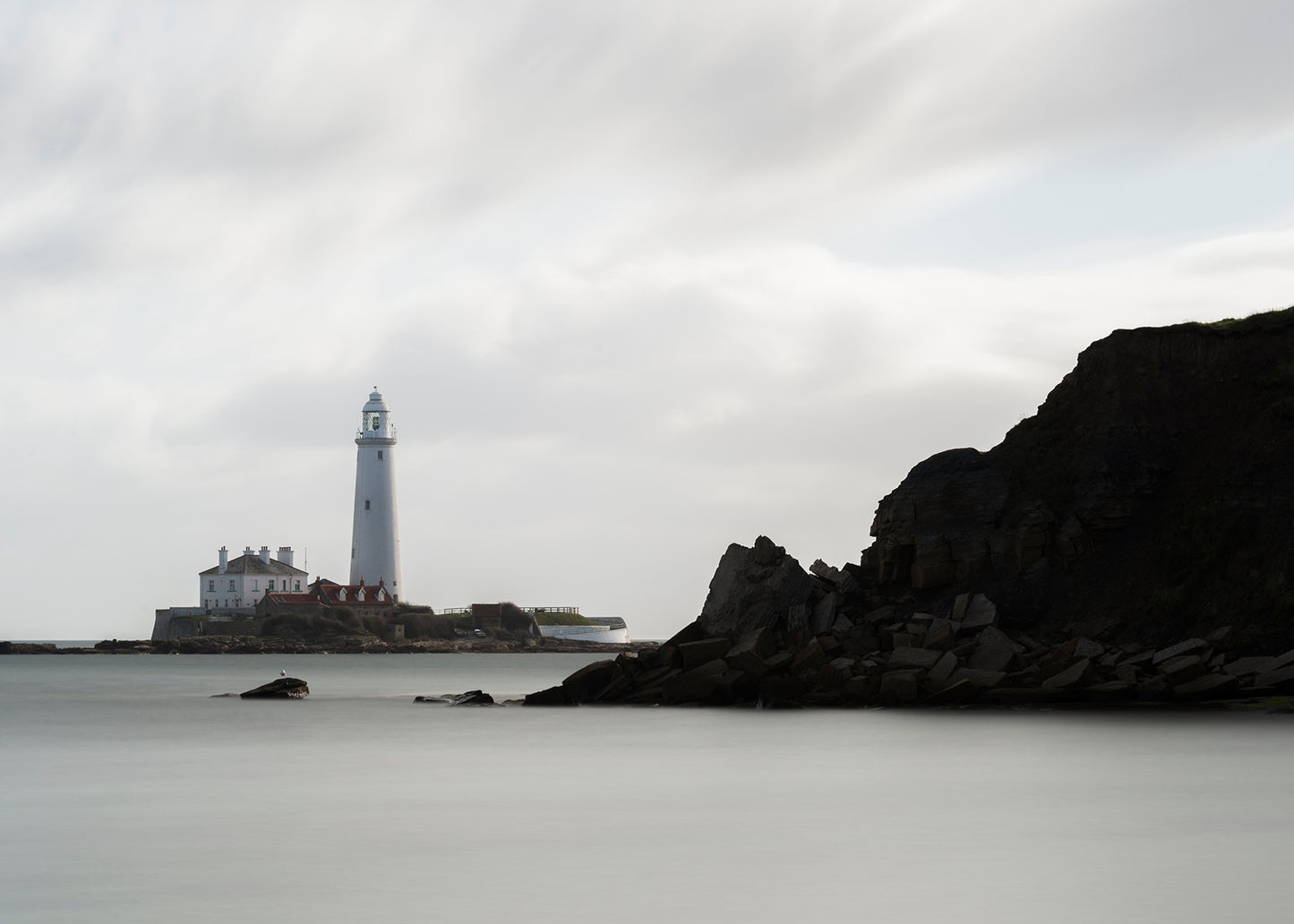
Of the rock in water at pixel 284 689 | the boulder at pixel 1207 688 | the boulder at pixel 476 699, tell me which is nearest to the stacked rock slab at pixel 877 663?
the boulder at pixel 1207 688

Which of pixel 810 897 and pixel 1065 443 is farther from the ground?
pixel 1065 443

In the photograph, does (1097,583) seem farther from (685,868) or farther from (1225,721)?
(685,868)

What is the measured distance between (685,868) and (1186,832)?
5.77 meters

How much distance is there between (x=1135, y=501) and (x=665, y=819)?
75.0 ft

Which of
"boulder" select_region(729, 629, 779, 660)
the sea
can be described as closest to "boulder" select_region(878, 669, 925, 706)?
the sea

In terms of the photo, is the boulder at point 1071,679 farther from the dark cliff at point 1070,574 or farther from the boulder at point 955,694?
the boulder at point 955,694

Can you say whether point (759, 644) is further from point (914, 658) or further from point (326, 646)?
point (326, 646)

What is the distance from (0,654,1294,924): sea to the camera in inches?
473

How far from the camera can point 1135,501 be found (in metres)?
36.5

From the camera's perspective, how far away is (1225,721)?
27156 mm

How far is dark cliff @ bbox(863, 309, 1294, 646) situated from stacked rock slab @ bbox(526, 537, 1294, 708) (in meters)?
1.17

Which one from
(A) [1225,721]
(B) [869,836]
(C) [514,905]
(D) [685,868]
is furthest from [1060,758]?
(C) [514,905]

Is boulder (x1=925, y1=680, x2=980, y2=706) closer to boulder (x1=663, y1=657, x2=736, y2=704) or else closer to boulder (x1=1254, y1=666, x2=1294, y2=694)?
boulder (x1=663, y1=657, x2=736, y2=704)

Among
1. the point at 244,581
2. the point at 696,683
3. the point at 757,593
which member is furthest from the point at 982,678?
the point at 244,581
